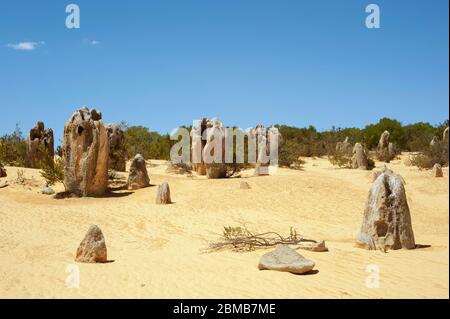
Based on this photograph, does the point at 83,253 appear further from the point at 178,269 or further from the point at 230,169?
the point at 230,169

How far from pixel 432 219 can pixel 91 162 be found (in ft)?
34.7

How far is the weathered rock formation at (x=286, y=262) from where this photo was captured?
6352mm

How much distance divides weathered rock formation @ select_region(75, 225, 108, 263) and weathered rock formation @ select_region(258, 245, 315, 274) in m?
2.76

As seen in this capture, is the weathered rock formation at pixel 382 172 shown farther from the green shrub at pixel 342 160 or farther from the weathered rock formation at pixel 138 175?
the weathered rock formation at pixel 138 175

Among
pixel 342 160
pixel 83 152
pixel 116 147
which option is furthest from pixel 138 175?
pixel 342 160

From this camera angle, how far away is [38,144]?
2167 cm

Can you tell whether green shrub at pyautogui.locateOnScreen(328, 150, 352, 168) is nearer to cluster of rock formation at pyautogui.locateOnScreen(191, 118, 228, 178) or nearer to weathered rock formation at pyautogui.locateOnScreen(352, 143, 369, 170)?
weathered rock formation at pyautogui.locateOnScreen(352, 143, 369, 170)

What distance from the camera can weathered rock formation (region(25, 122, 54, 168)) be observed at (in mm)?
21500

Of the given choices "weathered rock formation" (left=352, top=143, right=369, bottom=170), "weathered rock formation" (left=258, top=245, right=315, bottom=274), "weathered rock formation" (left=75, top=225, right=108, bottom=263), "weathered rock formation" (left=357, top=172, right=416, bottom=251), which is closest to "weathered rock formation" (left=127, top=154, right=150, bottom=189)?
"weathered rock formation" (left=75, top=225, right=108, bottom=263)

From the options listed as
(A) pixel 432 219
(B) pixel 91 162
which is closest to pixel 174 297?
(A) pixel 432 219

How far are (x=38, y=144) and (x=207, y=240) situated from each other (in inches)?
591
